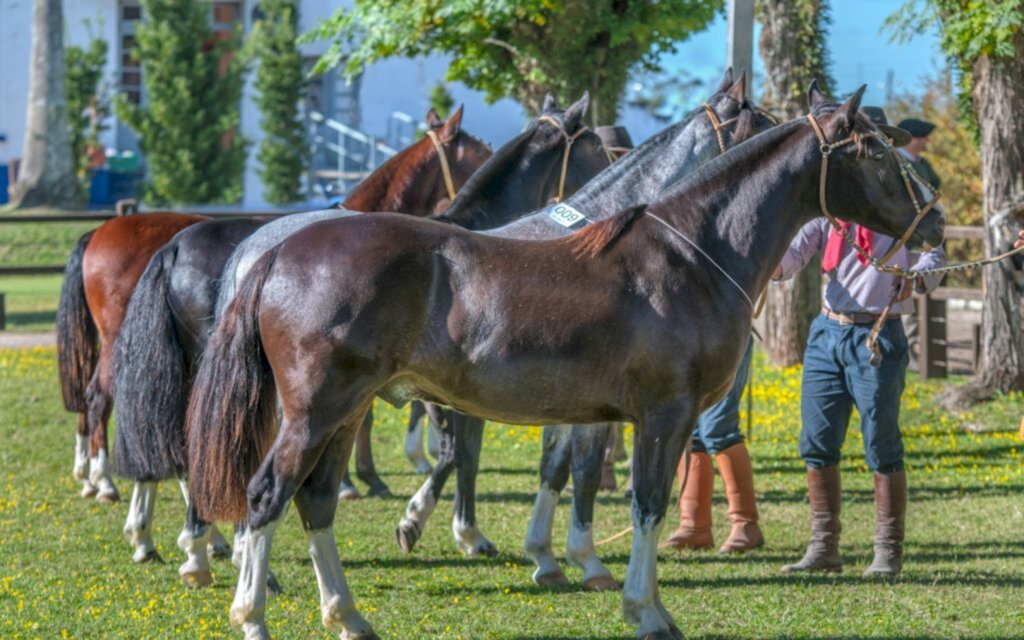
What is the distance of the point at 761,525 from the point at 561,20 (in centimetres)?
728

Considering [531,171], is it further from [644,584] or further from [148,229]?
[644,584]

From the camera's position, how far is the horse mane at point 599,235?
18.6ft

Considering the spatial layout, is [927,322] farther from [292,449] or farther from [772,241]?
[292,449]

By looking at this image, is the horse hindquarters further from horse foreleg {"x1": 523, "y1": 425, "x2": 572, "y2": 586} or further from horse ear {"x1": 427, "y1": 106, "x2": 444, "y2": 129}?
horse foreleg {"x1": 523, "y1": 425, "x2": 572, "y2": 586}

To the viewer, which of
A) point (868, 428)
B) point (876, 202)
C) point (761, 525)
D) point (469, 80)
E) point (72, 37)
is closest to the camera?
point (876, 202)

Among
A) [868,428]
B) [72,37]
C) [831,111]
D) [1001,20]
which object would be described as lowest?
[868,428]

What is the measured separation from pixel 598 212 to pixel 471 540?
2143 mm

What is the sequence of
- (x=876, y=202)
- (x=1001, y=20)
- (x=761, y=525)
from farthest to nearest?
(x=1001, y=20) → (x=761, y=525) → (x=876, y=202)

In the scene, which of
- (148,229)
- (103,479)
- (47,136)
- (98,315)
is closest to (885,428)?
(148,229)

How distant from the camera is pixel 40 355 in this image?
16297 mm

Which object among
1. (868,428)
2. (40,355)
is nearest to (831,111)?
(868,428)

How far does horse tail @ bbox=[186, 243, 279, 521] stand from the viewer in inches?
221

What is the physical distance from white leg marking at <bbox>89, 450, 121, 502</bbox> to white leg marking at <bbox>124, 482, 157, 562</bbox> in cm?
181

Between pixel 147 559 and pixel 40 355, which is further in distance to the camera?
pixel 40 355
